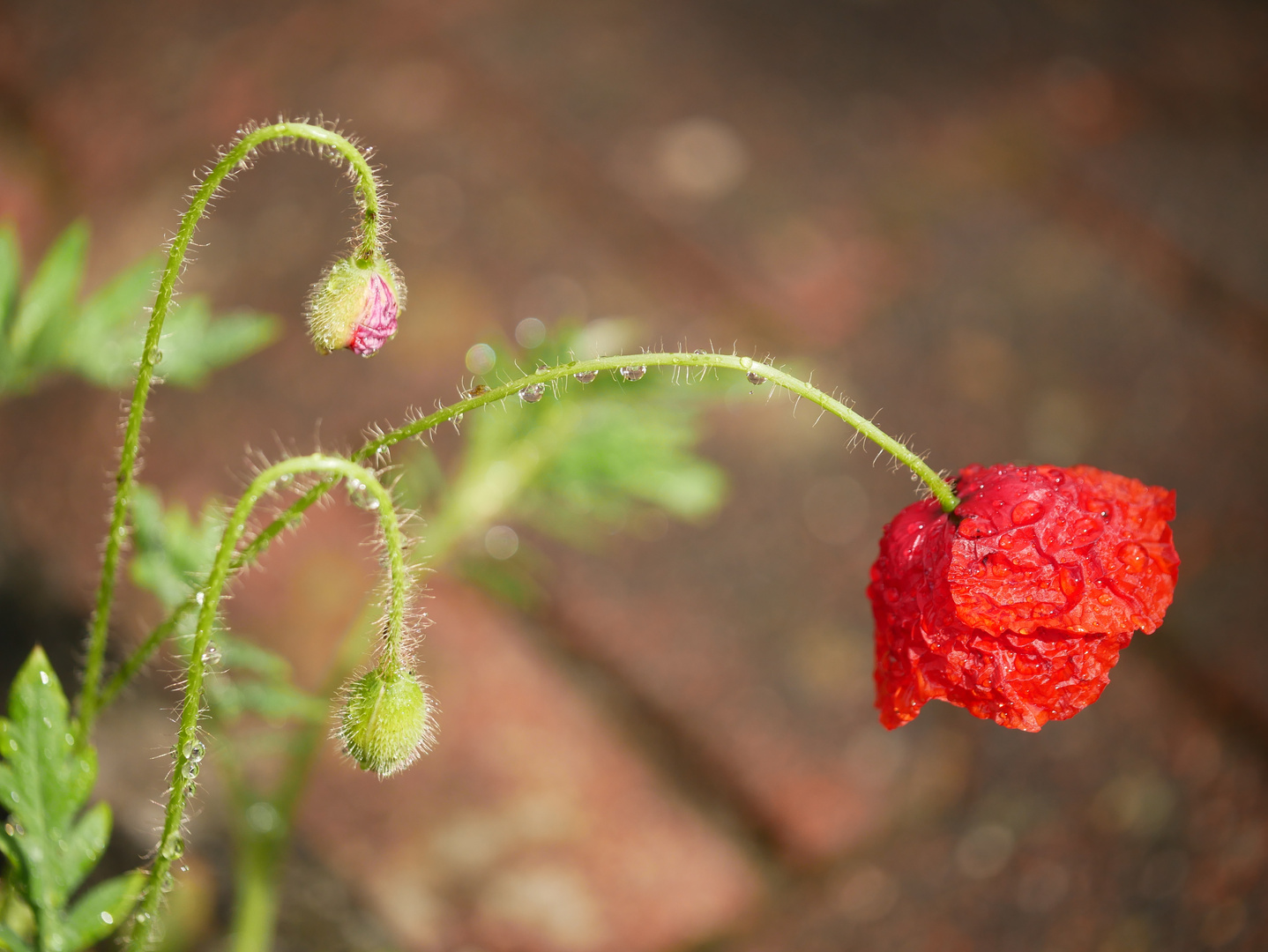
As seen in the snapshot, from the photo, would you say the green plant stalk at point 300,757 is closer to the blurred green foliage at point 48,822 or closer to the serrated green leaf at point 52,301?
the blurred green foliage at point 48,822

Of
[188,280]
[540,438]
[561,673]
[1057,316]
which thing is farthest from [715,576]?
[188,280]

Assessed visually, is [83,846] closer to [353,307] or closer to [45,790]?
[45,790]

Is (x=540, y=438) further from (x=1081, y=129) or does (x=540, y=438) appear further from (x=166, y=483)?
(x=1081, y=129)

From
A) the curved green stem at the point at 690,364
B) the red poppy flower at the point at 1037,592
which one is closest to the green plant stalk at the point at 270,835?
the curved green stem at the point at 690,364

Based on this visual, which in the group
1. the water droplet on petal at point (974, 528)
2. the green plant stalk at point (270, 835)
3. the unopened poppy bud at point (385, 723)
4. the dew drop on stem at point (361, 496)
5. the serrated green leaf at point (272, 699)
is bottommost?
the green plant stalk at point (270, 835)

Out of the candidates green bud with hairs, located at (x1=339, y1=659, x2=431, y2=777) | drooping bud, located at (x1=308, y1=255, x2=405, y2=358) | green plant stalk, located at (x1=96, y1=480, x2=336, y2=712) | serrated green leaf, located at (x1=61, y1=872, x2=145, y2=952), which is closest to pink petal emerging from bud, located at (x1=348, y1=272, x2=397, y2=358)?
drooping bud, located at (x1=308, y1=255, x2=405, y2=358)

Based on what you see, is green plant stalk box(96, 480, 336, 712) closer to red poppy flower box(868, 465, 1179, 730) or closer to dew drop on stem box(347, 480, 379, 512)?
dew drop on stem box(347, 480, 379, 512)
